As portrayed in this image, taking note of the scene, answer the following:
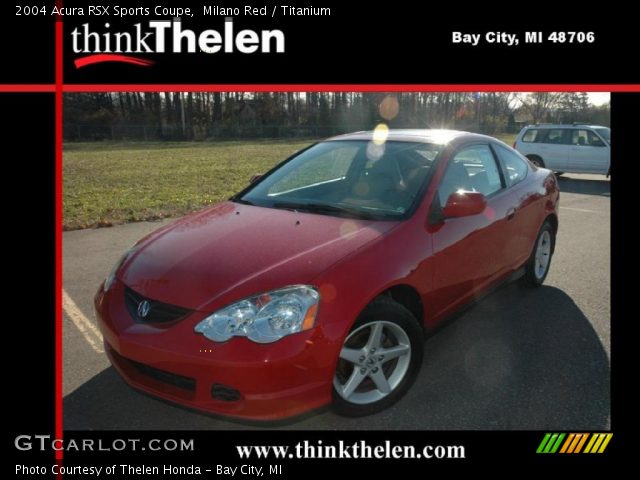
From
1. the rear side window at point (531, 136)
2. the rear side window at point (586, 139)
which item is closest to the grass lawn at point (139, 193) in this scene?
the rear side window at point (531, 136)

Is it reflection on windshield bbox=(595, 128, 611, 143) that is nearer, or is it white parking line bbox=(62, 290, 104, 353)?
white parking line bbox=(62, 290, 104, 353)

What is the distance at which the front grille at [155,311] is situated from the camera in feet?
8.45

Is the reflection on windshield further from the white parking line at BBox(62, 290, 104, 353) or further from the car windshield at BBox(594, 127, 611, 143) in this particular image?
the white parking line at BBox(62, 290, 104, 353)

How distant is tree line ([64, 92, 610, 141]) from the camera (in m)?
46.2

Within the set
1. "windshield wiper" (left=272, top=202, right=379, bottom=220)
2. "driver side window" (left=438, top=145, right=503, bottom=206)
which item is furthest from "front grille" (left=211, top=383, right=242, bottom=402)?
"driver side window" (left=438, top=145, right=503, bottom=206)

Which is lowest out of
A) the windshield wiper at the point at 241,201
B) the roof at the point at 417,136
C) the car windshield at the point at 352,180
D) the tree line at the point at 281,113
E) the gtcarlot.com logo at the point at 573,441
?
the gtcarlot.com logo at the point at 573,441

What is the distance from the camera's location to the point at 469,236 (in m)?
3.56

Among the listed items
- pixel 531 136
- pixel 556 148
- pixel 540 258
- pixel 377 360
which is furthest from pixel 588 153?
pixel 377 360

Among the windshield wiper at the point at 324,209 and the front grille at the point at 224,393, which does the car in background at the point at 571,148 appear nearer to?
the windshield wiper at the point at 324,209

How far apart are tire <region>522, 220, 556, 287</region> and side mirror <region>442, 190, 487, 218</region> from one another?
170cm

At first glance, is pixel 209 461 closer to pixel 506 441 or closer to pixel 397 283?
pixel 397 283

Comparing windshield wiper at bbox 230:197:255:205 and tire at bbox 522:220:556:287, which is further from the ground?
windshield wiper at bbox 230:197:255:205

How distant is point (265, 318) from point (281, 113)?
165ft

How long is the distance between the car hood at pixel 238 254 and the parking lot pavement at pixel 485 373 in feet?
2.09
